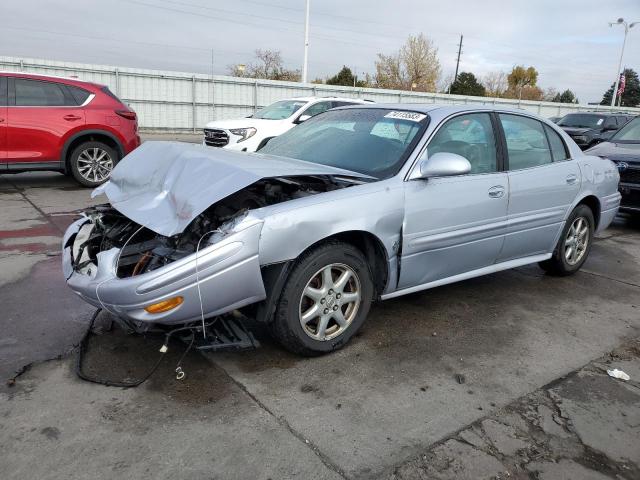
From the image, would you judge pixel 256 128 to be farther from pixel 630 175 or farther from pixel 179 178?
pixel 179 178

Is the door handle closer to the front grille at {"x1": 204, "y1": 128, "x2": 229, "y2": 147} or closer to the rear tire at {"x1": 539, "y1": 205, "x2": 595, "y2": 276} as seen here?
the rear tire at {"x1": 539, "y1": 205, "x2": 595, "y2": 276}

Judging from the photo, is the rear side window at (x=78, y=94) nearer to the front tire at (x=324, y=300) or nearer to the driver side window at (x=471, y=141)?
the driver side window at (x=471, y=141)

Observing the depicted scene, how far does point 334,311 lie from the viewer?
11.1 ft

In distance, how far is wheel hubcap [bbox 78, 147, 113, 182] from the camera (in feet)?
29.4

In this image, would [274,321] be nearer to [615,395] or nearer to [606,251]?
[615,395]

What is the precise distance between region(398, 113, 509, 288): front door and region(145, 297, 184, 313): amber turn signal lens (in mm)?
1530

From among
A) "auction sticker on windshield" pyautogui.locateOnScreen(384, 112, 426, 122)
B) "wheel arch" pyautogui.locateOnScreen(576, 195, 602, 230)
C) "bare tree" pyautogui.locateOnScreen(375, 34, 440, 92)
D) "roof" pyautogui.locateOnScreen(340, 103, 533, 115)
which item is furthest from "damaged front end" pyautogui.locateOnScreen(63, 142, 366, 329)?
"bare tree" pyautogui.locateOnScreen(375, 34, 440, 92)

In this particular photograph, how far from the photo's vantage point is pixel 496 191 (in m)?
4.13

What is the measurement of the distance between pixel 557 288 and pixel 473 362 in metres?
2.01

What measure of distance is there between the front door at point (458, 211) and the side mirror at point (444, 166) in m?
0.12

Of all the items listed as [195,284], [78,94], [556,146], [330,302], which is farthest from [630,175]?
[78,94]

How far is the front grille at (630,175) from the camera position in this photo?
742cm

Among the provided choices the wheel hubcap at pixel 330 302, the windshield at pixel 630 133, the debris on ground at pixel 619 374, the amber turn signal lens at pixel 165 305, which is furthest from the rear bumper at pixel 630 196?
the amber turn signal lens at pixel 165 305

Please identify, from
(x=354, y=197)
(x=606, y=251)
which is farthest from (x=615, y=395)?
(x=606, y=251)
